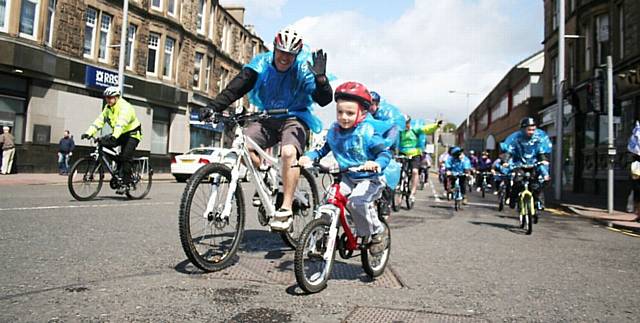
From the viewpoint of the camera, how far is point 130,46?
81.9 feet

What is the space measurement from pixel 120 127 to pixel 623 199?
16085mm

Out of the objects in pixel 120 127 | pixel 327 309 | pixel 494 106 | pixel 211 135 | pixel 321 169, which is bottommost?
pixel 327 309

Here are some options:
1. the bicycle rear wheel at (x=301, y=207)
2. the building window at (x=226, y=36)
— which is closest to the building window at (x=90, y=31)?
the building window at (x=226, y=36)

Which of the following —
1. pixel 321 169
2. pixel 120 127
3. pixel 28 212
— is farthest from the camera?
pixel 120 127

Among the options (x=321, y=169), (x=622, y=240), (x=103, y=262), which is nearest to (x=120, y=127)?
(x=103, y=262)

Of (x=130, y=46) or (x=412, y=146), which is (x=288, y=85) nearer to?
(x=412, y=146)

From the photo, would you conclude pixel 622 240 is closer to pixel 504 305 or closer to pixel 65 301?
pixel 504 305

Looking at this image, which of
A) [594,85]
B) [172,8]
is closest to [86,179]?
[594,85]

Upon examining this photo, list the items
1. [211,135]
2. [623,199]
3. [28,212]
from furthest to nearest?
1. [211,135]
2. [623,199]
3. [28,212]

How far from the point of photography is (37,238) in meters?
4.68

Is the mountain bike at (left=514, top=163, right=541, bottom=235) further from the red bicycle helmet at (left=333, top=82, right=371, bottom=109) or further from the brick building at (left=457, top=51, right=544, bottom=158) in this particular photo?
the brick building at (left=457, top=51, right=544, bottom=158)

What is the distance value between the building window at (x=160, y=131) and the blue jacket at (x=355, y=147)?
2462cm

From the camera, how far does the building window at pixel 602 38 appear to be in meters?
19.6

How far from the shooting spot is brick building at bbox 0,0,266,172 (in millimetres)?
18078
